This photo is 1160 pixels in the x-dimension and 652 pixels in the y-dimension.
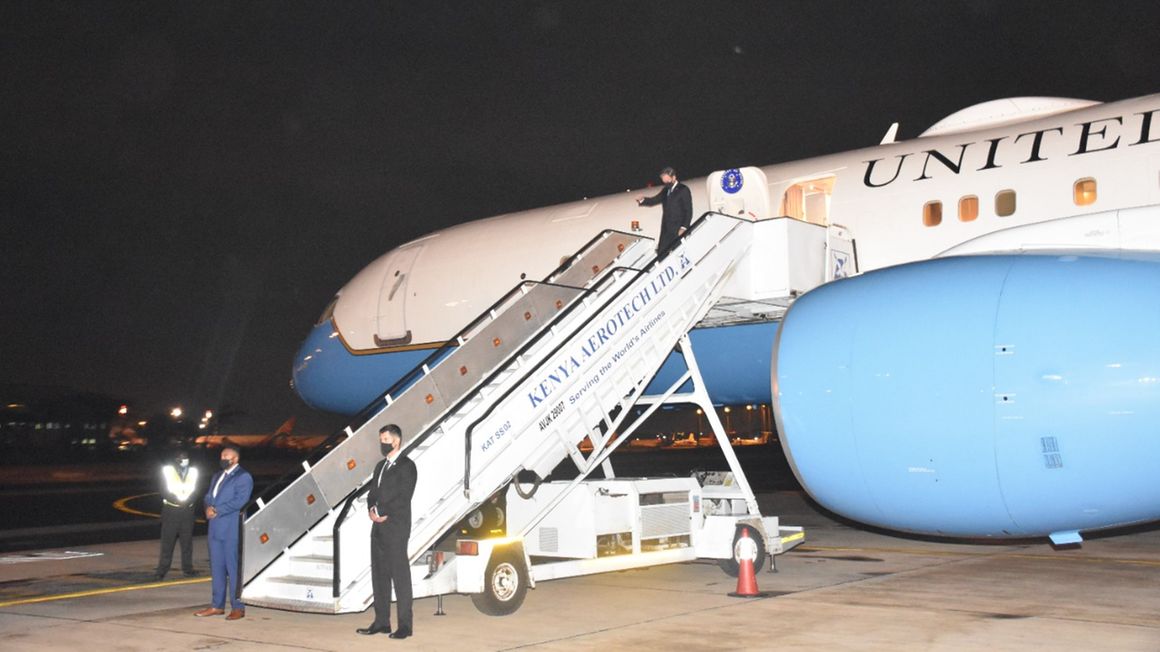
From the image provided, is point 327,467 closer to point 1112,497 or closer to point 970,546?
point 1112,497

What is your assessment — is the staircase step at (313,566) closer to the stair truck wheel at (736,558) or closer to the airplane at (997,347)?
the airplane at (997,347)

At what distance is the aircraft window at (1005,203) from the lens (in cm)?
1224

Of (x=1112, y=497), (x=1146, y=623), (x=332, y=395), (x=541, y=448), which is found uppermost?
(x=332, y=395)

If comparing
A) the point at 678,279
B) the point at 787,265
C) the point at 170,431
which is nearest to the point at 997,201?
the point at 787,265

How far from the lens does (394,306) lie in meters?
18.3

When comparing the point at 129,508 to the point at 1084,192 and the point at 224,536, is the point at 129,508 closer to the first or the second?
the point at 224,536

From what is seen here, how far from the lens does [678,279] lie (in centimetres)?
1159

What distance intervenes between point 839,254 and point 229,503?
708cm

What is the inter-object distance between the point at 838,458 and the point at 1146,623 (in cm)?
282

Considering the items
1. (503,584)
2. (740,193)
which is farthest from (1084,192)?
(503,584)

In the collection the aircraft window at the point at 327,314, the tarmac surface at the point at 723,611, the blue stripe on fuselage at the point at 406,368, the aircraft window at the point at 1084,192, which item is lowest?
the tarmac surface at the point at 723,611

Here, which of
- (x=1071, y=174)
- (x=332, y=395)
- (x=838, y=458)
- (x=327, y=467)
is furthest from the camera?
(x=332, y=395)

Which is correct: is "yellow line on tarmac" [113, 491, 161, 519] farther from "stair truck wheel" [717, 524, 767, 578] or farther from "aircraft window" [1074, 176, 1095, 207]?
"aircraft window" [1074, 176, 1095, 207]

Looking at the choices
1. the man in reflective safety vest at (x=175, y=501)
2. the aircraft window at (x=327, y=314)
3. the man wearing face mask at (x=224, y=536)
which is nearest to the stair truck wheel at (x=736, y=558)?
the man wearing face mask at (x=224, y=536)
